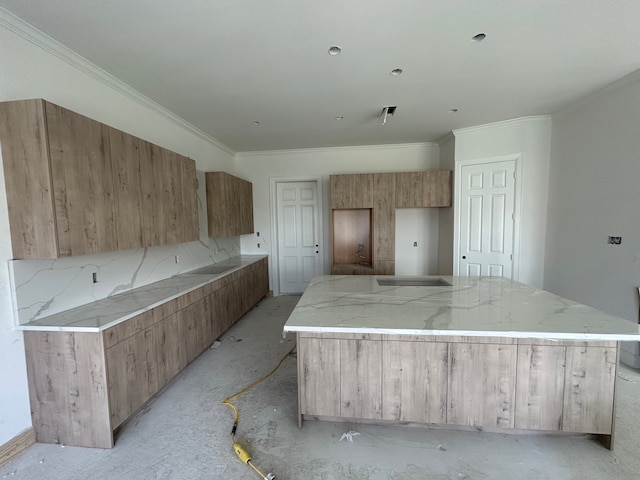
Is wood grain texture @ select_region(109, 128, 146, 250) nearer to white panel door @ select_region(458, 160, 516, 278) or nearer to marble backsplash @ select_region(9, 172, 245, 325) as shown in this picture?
marble backsplash @ select_region(9, 172, 245, 325)

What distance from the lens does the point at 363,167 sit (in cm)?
502

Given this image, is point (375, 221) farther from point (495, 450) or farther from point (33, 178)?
point (33, 178)

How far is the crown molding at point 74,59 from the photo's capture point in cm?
176

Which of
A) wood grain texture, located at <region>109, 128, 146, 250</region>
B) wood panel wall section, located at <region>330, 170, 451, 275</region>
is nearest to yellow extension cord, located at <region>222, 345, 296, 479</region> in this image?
wood grain texture, located at <region>109, 128, 146, 250</region>

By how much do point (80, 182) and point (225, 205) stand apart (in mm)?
2277

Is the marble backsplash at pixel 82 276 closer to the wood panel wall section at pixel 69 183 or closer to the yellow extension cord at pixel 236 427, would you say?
the wood panel wall section at pixel 69 183

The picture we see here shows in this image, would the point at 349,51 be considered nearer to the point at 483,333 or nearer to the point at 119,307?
the point at 483,333

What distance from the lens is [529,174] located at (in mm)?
3777

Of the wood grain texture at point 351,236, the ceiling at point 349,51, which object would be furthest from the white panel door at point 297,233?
the ceiling at point 349,51

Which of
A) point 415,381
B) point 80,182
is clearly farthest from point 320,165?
point 415,381

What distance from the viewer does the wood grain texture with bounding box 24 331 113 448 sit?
5.78ft

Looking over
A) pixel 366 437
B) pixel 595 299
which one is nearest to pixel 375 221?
pixel 595 299

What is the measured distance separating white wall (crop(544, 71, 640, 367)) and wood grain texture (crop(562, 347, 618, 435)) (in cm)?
160

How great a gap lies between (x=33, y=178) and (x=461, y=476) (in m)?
3.13
